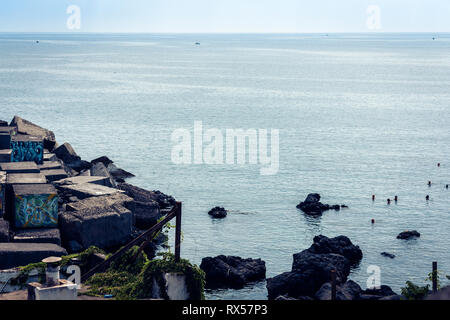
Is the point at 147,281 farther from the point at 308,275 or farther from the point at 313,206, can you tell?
the point at 313,206

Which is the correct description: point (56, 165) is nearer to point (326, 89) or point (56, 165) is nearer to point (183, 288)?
point (183, 288)

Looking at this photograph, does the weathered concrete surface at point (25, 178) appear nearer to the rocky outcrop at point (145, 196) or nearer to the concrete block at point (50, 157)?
the rocky outcrop at point (145, 196)

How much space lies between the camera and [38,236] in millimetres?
40344

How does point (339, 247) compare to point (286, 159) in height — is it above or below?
below

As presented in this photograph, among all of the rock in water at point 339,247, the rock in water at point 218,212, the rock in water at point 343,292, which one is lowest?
the rock in water at point 343,292

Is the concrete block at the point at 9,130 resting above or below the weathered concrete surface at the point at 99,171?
above

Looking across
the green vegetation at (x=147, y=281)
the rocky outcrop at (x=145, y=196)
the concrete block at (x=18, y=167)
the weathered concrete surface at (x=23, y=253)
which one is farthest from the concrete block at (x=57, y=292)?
the rocky outcrop at (x=145, y=196)

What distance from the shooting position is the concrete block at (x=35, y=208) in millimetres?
41781

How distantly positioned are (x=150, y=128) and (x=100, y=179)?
6047cm

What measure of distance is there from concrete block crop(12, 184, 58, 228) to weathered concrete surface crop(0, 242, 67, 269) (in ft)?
13.9

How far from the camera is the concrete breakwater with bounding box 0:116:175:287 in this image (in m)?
38.7

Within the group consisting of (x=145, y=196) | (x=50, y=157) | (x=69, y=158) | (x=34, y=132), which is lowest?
(x=145, y=196)

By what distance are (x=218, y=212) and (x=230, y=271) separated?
16.6 metres

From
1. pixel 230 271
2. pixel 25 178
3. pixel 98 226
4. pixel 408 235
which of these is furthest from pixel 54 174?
pixel 408 235
